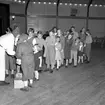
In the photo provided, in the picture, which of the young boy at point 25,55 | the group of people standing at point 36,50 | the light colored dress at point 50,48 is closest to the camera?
the young boy at point 25,55

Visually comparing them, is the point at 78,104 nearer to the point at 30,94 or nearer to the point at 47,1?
the point at 30,94

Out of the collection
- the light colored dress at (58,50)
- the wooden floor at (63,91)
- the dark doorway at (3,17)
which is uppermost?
the dark doorway at (3,17)

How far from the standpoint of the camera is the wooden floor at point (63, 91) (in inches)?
178

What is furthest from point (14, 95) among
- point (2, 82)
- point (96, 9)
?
point (96, 9)

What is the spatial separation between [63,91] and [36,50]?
1425 millimetres

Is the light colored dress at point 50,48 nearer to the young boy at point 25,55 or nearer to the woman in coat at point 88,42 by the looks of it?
the young boy at point 25,55

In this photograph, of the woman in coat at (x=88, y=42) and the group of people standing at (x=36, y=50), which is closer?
the group of people standing at (x=36, y=50)

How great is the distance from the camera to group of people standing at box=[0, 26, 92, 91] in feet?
16.6

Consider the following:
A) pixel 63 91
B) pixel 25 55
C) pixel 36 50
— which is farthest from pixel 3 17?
pixel 63 91

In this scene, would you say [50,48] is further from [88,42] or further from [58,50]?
[88,42]

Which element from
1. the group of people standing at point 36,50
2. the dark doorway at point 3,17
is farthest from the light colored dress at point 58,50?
the dark doorway at point 3,17

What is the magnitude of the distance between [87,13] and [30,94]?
10717 millimetres

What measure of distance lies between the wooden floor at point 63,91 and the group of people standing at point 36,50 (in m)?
0.35

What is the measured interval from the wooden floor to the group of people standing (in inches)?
13.9
